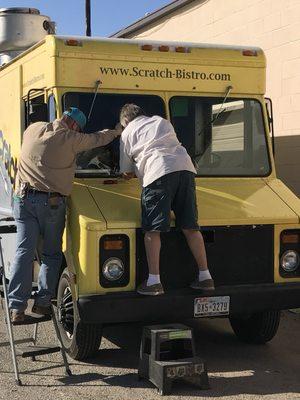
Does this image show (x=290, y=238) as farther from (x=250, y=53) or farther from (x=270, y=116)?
(x=250, y=53)

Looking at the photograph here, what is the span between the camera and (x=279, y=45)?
873cm

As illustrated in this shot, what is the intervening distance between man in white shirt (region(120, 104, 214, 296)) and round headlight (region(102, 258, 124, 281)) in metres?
0.20

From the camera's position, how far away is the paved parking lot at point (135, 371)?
4777mm

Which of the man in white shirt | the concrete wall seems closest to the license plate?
the man in white shirt

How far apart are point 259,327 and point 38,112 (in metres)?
2.95

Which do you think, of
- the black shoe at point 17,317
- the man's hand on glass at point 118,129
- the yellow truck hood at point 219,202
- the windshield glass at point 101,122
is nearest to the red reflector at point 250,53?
the windshield glass at point 101,122

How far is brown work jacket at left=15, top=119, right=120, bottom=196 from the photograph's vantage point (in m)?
5.19

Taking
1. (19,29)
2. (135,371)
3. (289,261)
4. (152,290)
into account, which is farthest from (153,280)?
(19,29)

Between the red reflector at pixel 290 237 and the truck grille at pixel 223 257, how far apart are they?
0.13 m

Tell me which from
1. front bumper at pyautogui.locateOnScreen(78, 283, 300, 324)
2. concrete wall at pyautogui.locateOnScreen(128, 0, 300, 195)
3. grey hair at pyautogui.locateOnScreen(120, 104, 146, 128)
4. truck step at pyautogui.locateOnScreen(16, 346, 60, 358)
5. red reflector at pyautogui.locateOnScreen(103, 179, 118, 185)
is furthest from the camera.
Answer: concrete wall at pyautogui.locateOnScreen(128, 0, 300, 195)

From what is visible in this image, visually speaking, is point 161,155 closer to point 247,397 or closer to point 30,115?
point 30,115

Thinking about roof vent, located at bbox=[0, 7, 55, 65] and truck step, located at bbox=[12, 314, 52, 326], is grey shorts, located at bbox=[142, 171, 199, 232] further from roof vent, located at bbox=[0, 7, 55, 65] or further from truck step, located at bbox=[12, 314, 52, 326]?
roof vent, located at bbox=[0, 7, 55, 65]

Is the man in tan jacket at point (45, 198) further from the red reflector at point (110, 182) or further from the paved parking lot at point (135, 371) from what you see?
the paved parking lot at point (135, 371)

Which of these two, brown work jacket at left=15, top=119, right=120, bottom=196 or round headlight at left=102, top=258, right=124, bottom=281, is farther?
brown work jacket at left=15, top=119, right=120, bottom=196
